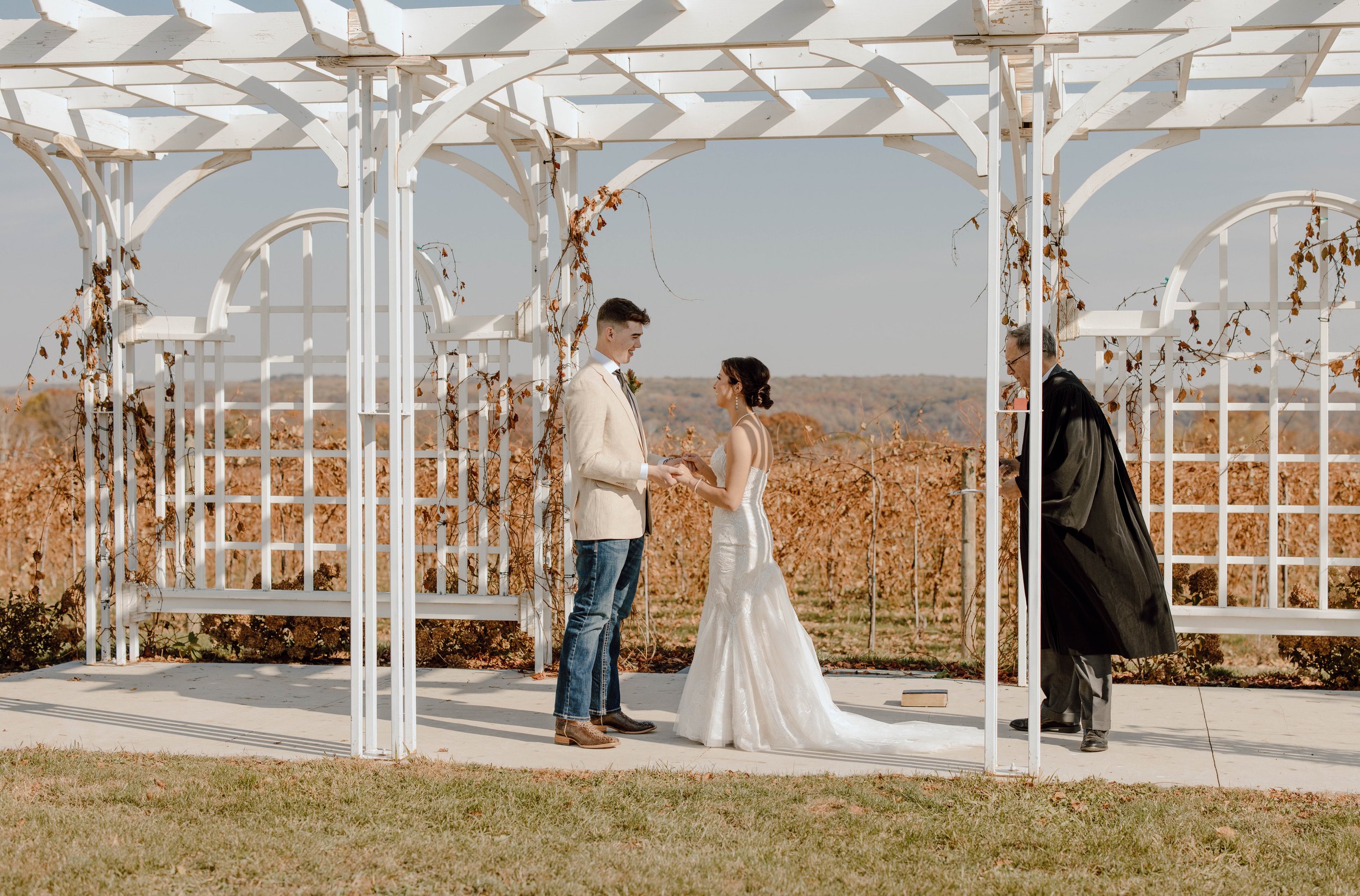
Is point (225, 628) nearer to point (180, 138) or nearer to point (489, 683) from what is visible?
point (489, 683)

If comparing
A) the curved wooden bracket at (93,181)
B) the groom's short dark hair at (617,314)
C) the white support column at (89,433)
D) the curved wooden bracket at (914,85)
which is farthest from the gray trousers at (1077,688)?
the curved wooden bracket at (93,181)

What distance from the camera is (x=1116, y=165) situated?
6.35m

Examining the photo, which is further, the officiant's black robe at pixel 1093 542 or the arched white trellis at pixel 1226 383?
the arched white trellis at pixel 1226 383

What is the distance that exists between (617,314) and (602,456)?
59 cm

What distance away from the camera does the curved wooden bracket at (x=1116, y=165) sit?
629 centimetres

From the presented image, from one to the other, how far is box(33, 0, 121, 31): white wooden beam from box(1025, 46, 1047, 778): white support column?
3696mm

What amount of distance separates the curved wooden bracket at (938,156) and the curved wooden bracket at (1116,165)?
345mm

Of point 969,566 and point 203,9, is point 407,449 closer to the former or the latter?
point 203,9

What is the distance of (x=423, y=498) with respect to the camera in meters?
7.16

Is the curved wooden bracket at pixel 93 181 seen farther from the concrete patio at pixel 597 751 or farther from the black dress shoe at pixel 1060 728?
the black dress shoe at pixel 1060 728

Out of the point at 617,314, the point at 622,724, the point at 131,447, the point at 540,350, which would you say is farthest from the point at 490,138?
the point at 622,724

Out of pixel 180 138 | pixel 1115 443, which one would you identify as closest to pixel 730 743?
pixel 1115 443

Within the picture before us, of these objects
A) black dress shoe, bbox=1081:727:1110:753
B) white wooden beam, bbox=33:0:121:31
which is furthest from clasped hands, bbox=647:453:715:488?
white wooden beam, bbox=33:0:121:31

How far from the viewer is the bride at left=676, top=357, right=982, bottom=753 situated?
16.7 ft
